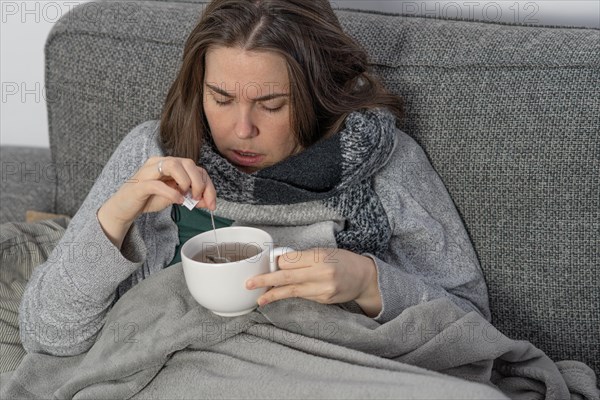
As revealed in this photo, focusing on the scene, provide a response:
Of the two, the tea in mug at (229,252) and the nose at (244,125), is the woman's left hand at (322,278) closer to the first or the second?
the tea in mug at (229,252)

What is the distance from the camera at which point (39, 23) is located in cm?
197

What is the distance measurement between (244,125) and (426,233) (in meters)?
0.36

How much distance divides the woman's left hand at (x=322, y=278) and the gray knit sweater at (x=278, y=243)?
1.0 inches

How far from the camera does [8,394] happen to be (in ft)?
4.18

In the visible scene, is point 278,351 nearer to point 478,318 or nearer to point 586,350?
point 478,318

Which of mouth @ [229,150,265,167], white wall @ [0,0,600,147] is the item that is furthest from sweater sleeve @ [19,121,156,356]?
white wall @ [0,0,600,147]

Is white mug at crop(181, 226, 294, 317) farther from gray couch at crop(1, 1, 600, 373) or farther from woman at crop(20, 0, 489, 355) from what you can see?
gray couch at crop(1, 1, 600, 373)

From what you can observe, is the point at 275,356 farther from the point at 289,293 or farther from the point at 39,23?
the point at 39,23

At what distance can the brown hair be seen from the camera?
1341 mm

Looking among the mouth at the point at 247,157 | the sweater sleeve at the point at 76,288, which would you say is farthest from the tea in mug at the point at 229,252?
the mouth at the point at 247,157

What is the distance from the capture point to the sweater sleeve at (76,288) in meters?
1.27

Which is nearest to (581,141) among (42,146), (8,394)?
(8,394)

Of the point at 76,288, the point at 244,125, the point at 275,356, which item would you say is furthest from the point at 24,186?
the point at 275,356

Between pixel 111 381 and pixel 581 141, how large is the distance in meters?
0.86
